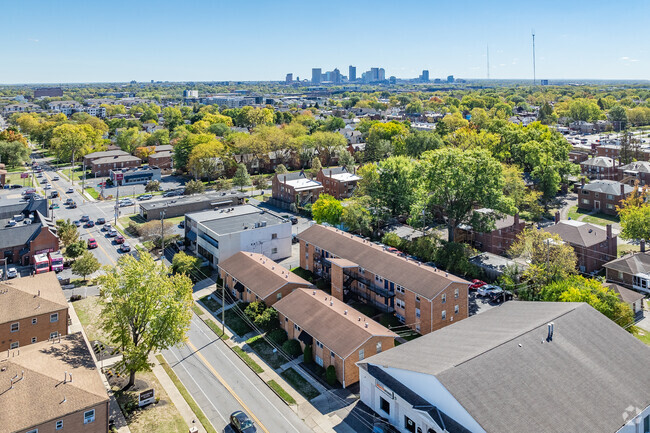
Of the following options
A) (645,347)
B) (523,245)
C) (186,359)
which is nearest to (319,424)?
(186,359)

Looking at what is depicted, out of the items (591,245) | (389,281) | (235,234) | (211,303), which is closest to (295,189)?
(235,234)

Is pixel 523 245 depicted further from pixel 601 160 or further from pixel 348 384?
pixel 601 160

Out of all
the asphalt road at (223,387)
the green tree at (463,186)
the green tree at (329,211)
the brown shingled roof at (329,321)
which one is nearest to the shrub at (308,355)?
the brown shingled roof at (329,321)

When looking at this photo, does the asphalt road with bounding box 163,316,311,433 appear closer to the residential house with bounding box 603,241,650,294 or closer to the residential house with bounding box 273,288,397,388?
the residential house with bounding box 273,288,397,388

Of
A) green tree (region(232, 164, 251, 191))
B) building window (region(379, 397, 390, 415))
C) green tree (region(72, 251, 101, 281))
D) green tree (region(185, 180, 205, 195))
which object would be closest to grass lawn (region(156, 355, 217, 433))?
building window (region(379, 397, 390, 415))

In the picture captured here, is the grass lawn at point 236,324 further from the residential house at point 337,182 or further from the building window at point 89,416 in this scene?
the residential house at point 337,182

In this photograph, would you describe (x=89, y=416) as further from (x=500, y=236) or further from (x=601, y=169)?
(x=601, y=169)
